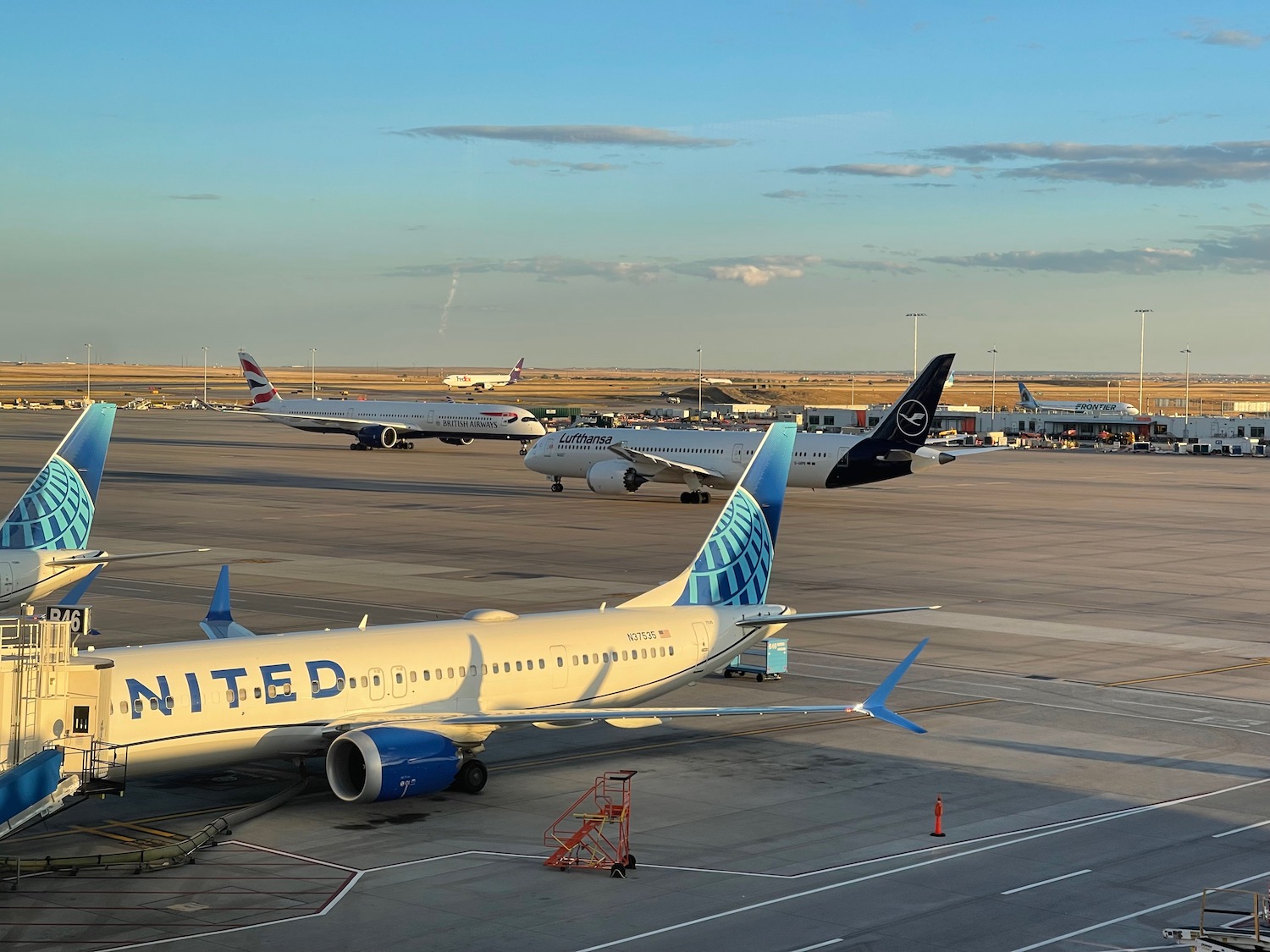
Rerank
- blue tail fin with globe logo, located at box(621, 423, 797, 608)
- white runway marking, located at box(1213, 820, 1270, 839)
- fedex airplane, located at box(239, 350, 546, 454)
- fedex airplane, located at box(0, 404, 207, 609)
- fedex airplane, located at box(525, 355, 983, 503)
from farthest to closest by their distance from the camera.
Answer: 1. fedex airplane, located at box(239, 350, 546, 454)
2. fedex airplane, located at box(525, 355, 983, 503)
3. fedex airplane, located at box(0, 404, 207, 609)
4. blue tail fin with globe logo, located at box(621, 423, 797, 608)
5. white runway marking, located at box(1213, 820, 1270, 839)

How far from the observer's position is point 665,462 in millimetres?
93562

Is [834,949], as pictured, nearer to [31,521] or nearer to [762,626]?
[762,626]

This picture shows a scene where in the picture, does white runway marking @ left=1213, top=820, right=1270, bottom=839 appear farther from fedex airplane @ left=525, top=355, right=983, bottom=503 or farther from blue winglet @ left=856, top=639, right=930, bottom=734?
fedex airplane @ left=525, top=355, right=983, bottom=503

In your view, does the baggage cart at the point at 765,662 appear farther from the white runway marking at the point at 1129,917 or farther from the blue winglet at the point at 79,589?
the white runway marking at the point at 1129,917

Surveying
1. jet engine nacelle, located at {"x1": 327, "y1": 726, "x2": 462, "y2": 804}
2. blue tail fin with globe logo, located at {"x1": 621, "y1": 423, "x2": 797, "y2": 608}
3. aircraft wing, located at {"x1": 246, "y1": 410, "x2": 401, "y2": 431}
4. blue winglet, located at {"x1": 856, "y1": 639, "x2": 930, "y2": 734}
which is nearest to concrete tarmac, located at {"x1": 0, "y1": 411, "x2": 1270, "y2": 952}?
jet engine nacelle, located at {"x1": 327, "y1": 726, "x2": 462, "y2": 804}

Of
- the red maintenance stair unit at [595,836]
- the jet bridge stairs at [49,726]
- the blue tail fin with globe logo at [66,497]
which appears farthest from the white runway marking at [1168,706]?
the blue tail fin with globe logo at [66,497]

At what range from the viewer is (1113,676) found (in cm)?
4312

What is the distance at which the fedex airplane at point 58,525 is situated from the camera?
3628 centimetres

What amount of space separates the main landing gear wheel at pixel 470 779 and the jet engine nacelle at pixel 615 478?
65.8m

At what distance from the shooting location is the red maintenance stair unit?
82.3 feet

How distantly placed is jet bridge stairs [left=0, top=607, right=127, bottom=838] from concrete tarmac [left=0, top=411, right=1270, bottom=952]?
61.9 inches

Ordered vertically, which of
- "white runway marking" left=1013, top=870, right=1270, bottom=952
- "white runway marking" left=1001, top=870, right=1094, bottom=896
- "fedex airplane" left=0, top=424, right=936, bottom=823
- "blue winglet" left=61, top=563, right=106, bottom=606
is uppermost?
"blue winglet" left=61, top=563, right=106, bottom=606

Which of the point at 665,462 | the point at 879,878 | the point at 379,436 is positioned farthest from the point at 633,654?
the point at 379,436

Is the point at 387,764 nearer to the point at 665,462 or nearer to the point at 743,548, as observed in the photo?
the point at 743,548
